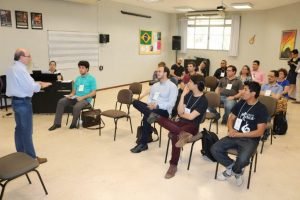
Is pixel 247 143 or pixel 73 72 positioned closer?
pixel 247 143

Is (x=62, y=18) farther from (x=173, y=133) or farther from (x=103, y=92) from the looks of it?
(x=173, y=133)

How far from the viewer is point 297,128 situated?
5.14 metres

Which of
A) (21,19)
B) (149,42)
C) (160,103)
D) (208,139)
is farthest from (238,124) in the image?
(149,42)

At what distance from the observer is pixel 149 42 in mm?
10594

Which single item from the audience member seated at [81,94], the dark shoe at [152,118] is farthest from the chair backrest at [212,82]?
the dark shoe at [152,118]

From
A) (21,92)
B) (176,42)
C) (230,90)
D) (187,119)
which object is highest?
(176,42)

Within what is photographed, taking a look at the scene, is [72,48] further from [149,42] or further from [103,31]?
[149,42]

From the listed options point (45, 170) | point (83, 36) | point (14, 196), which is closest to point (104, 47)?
point (83, 36)

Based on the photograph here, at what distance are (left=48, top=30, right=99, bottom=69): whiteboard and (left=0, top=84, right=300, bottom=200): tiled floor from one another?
314 centimetres

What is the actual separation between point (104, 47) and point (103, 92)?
151 centimetres

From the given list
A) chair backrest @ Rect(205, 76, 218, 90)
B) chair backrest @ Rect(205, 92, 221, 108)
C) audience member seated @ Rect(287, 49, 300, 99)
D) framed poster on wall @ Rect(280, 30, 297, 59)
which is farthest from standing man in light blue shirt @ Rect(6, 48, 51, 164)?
framed poster on wall @ Rect(280, 30, 297, 59)

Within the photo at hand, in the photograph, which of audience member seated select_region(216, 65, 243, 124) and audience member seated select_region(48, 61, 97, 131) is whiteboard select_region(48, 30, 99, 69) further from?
audience member seated select_region(216, 65, 243, 124)

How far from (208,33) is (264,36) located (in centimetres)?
234

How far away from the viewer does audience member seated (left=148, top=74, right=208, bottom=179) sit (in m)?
3.15
